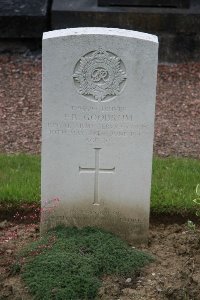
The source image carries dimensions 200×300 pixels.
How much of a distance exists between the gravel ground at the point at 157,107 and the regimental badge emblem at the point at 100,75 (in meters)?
2.49

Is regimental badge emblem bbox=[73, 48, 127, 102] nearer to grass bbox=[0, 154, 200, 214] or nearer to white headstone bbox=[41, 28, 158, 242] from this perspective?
white headstone bbox=[41, 28, 158, 242]

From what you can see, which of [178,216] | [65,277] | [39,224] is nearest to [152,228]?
[178,216]

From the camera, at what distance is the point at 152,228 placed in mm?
5434

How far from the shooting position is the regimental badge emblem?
4.64 m

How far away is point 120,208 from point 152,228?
0.56 meters

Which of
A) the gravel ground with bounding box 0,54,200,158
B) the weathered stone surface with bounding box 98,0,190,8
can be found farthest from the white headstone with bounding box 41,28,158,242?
the weathered stone surface with bounding box 98,0,190,8

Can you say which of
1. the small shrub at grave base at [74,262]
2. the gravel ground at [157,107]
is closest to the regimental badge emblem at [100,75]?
the small shrub at grave base at [74,262]

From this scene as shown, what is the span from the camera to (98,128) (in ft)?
15.6

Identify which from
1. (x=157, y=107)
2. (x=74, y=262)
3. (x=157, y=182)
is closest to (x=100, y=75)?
(x=74, y=262)

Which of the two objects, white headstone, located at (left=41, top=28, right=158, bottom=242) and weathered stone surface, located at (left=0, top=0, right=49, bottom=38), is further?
weathered stone surface, located at (left=0, top=0, right=49, bottom=38)

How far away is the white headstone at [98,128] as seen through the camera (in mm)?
4629

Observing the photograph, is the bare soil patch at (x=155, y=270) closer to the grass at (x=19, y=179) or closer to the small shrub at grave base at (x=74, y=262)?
the small shrub at grave base at (x=74, y=262)

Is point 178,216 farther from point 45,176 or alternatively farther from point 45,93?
point 45,93

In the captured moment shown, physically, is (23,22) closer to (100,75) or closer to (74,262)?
(100,75)
